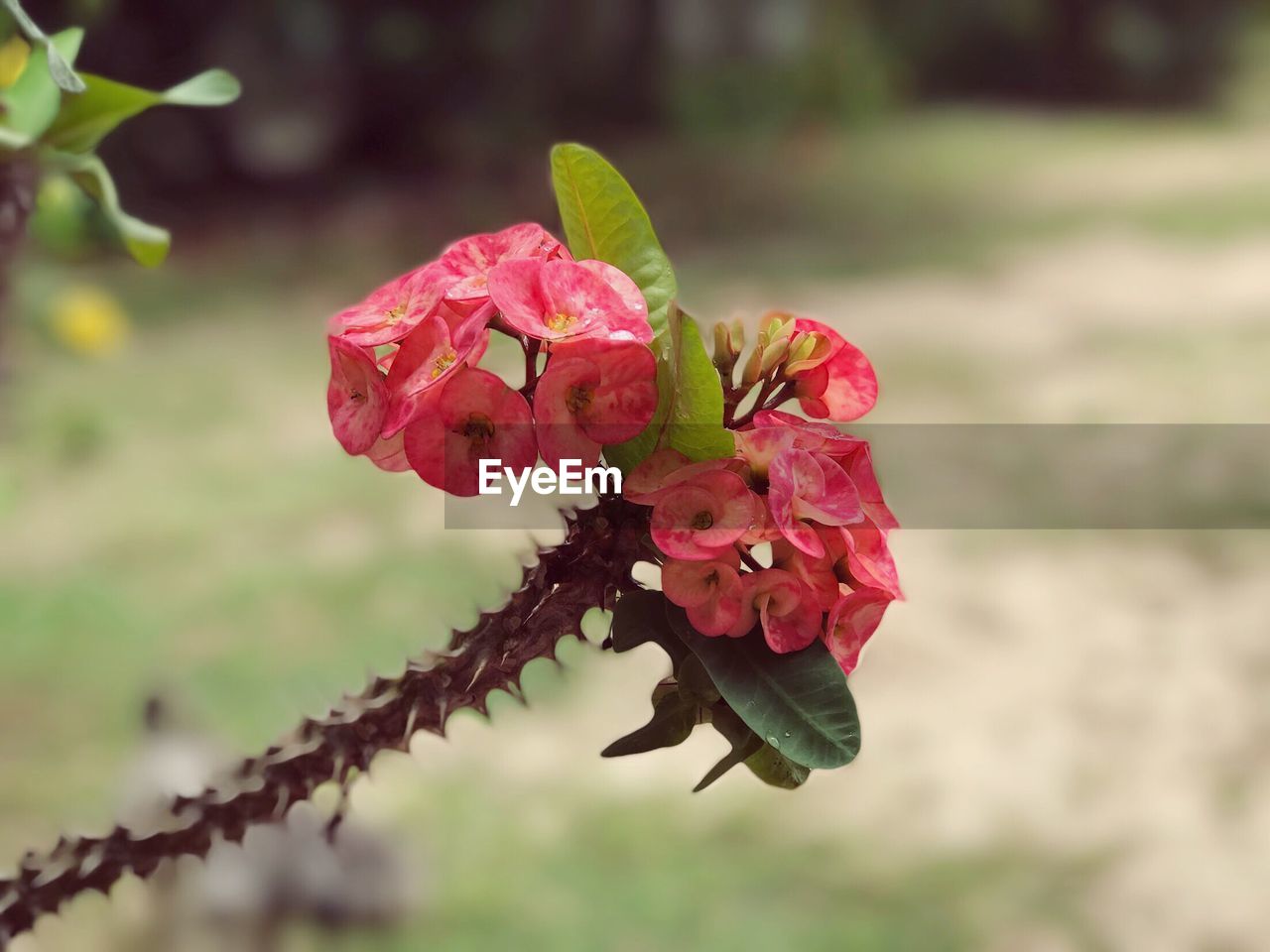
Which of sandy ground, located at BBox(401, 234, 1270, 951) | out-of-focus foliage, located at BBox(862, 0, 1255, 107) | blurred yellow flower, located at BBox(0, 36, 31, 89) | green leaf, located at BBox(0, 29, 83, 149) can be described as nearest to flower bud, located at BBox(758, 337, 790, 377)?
green leaf, located at BBox(0, 29, 83, 149)

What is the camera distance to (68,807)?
1.97m

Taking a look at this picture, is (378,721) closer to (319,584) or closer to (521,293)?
(521,293)

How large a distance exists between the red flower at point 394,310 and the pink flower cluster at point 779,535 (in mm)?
78

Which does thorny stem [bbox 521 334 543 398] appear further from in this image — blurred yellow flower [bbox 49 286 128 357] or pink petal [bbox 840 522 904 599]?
blurred yellow flower [bbox 49 286 128 357]

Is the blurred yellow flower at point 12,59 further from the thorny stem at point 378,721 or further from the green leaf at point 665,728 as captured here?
the green leaf at point 665,728

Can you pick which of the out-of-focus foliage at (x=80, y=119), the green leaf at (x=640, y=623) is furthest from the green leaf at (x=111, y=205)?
the green leaf at (x=640, y=623)

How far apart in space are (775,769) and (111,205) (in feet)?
Answer: 1.18

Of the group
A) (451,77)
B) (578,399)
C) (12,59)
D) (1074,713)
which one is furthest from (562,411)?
(451,77)

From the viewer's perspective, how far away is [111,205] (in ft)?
1.91

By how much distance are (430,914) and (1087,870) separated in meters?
0.85

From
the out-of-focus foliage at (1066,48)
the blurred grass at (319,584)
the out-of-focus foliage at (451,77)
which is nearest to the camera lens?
the blurred grass at (319,584)

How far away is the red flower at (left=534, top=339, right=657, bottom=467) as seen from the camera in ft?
1.26

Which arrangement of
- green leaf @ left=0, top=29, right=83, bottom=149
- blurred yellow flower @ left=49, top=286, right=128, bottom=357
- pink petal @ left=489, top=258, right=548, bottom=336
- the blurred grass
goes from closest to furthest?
1. pink petal @ left=489, top=258, right=548, bottom=336
2. green leaf @ left=0, top=29, right=83, bottom=149
3. the blurred grass
4. blurred yellow flower @ left=49, top=286, right=128, bottom=357

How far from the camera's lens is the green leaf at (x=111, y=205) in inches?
22.9
